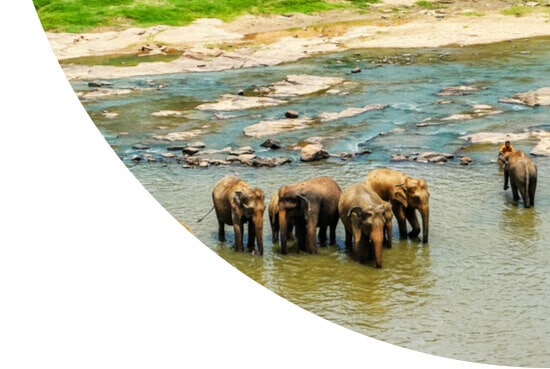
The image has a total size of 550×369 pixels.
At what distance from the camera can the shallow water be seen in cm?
355

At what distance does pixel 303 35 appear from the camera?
11.0 m

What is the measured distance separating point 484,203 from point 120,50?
5255 mm

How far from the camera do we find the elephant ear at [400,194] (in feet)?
15.6

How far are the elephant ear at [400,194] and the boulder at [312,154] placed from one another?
1.43 meters

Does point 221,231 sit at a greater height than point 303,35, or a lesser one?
lesser

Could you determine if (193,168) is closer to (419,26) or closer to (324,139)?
(324,139)

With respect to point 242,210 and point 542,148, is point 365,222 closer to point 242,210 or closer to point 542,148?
point 242,210

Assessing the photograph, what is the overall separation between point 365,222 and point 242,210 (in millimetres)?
577

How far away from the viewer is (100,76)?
28.5ft

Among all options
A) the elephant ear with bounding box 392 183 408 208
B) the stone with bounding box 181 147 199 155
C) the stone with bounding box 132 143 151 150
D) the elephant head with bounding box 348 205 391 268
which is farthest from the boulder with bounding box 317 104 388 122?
the elephant head with bounding box 348 205 391 268

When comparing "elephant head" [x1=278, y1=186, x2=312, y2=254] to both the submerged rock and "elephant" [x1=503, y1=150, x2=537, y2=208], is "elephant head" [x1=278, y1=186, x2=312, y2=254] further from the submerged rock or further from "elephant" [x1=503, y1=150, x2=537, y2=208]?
the submerged rock

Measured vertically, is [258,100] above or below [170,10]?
below

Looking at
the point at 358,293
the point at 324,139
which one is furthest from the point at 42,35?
the point at 324,139

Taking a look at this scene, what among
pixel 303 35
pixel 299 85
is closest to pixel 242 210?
pixel 299 85
